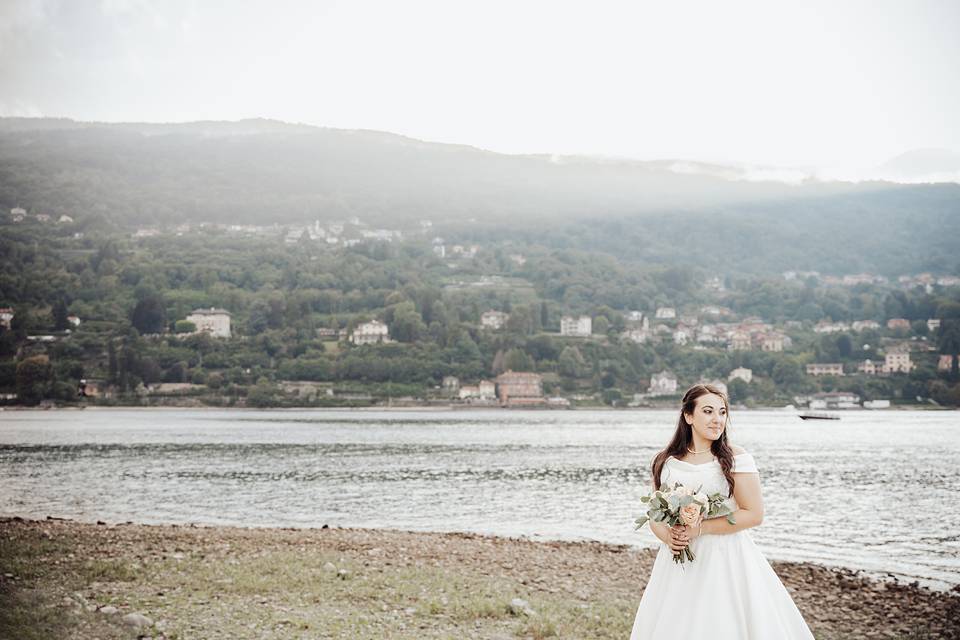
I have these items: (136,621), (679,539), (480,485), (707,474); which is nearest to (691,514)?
(679,539)

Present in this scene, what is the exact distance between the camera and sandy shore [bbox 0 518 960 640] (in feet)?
28.5

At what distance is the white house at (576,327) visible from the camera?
156 m

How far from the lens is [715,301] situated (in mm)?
190500

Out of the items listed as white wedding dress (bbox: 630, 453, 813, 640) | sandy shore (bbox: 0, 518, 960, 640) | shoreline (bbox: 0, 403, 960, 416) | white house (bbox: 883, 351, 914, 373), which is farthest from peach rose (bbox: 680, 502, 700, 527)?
white house (bbox: 883, 351, 914, 373)

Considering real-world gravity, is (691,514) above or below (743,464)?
below

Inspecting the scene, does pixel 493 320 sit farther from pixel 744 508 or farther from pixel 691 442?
pixel 744 508

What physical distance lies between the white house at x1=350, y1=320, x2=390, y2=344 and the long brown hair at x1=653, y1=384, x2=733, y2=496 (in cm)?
13026

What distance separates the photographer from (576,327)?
519ft

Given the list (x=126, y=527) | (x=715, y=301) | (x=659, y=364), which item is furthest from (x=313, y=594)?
(x=715, y=301)

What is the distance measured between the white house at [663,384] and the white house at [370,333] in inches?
1658

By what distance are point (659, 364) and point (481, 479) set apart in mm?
108363

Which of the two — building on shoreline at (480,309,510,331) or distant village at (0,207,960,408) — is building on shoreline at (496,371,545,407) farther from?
building on shoreline at (480,309,510,331)

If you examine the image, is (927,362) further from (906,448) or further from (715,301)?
(906,448)

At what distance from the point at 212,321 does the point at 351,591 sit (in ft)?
433
